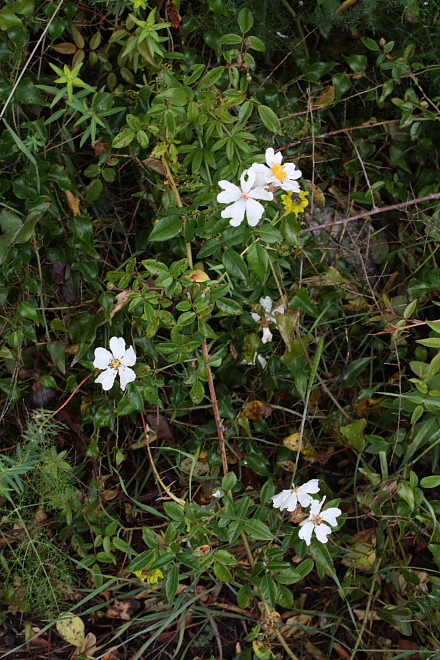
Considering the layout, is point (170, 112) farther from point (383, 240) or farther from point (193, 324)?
point (383, 240)

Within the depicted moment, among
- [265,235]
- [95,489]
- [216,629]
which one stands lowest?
[216,629]

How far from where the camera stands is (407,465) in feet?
5.09

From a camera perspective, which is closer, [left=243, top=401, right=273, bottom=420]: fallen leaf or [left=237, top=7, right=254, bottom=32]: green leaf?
[left=237, top=7, right=254, bottom=32]: green leaf

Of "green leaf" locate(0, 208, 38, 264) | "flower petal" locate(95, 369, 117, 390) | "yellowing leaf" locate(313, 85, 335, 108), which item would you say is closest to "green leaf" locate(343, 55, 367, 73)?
"yellowing leaf" locate(313, 85, 335, 108)

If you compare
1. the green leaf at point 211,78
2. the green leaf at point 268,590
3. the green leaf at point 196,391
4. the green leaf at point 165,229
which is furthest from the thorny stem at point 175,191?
the green leaf at point 268,590

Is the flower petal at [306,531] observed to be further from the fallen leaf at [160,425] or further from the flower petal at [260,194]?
the flower petal at [260,194]

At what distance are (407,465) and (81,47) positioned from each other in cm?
151

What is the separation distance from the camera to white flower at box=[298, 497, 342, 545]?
4.64 feet

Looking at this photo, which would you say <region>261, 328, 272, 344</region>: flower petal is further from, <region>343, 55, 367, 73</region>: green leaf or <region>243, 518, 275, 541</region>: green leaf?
<region>343, 55, 367, 73</region>: green leaf

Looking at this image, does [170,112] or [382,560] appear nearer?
[170,112]

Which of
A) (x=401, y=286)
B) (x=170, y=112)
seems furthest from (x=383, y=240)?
(x=170, y=112)

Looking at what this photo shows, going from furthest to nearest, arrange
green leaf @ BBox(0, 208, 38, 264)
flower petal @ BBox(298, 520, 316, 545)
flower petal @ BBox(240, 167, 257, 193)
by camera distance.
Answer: green leaf @ BBox(0, 208, 38, 264)
flower petal @ BBox(298, 520, 316, 545)
flower petal @ BBox(240, 167, 257, 193)

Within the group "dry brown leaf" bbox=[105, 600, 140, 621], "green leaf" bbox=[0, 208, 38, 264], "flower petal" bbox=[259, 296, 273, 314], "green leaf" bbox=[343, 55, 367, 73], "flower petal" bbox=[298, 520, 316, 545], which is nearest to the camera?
"flower petal" bbox=[298, 520, 316, 545]

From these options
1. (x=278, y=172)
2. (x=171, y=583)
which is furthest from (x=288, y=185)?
(x=171, y=583)
